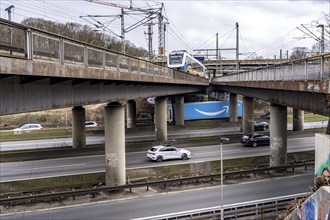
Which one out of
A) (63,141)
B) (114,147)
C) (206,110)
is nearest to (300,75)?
(114,147)

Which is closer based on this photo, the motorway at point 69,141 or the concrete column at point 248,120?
the motorway at point 69,141

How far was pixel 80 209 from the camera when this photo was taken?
17.2 metres

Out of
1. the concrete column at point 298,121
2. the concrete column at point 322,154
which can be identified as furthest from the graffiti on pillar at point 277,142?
the concrete column at point 298,121

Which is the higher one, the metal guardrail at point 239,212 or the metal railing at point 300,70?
the metal railing at point 300,70

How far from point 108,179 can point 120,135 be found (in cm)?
300

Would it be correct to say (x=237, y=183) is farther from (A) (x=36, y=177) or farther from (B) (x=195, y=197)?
(A) (x=36, y=177)

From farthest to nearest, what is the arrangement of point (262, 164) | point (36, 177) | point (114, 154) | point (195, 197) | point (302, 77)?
point (262, 164)
point (36, 177)
point (114, 154)
point (195, 197)
point (302, 77)

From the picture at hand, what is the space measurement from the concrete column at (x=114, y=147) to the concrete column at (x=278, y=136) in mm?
12485

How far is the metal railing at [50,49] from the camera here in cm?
816

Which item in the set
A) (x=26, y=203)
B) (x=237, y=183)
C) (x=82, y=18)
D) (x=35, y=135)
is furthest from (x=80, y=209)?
(x=35, y=135)

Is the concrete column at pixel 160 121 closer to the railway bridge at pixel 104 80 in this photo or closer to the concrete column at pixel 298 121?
the railway bridge at pixel 104 80

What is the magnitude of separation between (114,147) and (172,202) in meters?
5.80

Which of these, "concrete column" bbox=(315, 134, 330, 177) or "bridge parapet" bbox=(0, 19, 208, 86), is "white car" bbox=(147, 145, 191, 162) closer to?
"bridge parapet" bbox=(0, 19, 208, 86)

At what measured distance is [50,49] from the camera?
10.3 m
